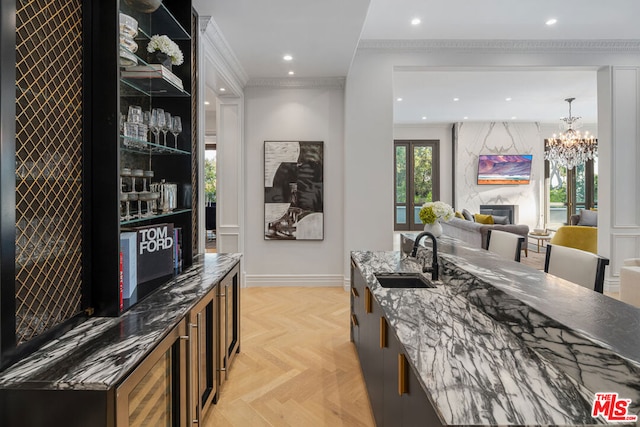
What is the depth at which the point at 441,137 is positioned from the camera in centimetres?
915

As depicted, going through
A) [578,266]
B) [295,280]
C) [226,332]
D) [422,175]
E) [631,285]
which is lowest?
[295,280]

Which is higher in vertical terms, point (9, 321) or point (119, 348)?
point (9, 321)

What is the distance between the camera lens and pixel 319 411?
198cm

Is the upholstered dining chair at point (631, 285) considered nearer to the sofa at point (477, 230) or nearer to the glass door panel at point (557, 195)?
the sofa at point (477, 230)

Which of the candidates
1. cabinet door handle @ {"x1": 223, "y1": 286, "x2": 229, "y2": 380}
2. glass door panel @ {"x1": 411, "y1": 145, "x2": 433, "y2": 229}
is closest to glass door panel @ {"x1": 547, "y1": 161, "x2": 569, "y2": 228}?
glass door panel @ {"x1": 411, "y1": 145, "x2": 433, "y2": 229}

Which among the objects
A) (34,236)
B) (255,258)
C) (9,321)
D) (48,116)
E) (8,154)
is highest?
(48,116)

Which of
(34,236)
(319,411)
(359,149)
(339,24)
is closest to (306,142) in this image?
(359,149)

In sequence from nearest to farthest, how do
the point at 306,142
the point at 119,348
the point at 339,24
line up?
the point at 119,348 → the point at 339,24 → the point at 306,142

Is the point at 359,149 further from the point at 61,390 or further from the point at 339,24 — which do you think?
the point at 61,390

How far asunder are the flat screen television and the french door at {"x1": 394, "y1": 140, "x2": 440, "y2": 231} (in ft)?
3.75

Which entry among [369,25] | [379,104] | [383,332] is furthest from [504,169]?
[383,332]

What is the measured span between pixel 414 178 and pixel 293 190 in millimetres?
5613

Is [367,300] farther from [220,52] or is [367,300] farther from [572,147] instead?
[572,147]

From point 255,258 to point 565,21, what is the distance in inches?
187
